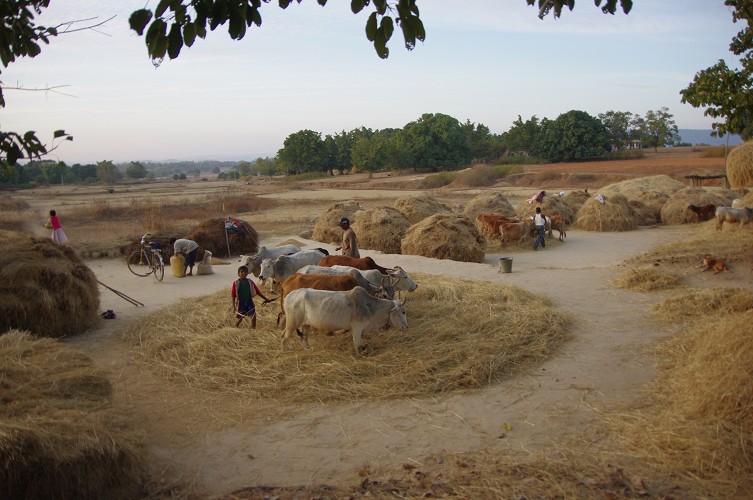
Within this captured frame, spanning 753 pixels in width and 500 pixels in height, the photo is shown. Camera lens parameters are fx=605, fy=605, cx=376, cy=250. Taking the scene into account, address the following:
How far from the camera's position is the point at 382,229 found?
18531 mm

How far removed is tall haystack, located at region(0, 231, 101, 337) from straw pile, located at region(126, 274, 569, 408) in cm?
96

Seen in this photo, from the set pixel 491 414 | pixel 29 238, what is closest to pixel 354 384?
pixel 491 414

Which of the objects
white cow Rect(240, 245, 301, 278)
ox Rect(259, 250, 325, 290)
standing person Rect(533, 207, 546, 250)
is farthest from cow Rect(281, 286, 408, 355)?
standing person Rect(533, 207, 546, 250)

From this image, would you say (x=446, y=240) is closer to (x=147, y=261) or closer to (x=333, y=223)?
(x=333, y=223)

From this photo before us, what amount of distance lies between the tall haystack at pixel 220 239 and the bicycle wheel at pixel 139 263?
182 centimetres

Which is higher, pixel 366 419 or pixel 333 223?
pixel 333 223

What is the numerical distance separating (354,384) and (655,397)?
3298mm

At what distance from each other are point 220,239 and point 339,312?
11362 millimetres

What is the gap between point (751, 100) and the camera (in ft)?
39.5

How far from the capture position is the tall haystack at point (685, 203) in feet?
77.1

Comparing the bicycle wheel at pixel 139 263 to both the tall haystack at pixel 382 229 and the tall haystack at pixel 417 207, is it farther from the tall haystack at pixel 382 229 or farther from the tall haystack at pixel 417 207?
the tall haystack at pixel 417 207

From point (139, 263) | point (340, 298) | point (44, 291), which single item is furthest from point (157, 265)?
point (340, 298)

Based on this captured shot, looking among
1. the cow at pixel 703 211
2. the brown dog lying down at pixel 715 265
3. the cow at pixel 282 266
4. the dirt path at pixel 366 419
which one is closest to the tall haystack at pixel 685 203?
the cow at pixel 703 211

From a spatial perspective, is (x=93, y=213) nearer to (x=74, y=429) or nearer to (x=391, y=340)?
(x=391, y=340)
